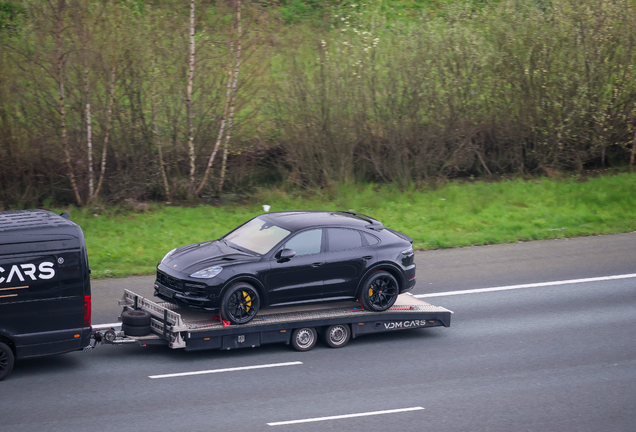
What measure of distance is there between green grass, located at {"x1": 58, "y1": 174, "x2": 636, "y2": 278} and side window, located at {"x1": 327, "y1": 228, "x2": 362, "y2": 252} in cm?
491

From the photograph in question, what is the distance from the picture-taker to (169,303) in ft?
35.7

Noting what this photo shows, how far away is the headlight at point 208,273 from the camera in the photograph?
32.9 ft

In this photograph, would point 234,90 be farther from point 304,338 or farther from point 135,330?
point 135,330

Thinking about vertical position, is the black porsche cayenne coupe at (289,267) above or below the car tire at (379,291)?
above

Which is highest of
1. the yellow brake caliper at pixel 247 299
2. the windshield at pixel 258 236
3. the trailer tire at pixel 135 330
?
the windshield at pixel 258 236

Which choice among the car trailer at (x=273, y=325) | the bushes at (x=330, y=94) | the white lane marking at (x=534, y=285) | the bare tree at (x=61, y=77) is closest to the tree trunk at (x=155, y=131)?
the bushes at (x=330, y=94)

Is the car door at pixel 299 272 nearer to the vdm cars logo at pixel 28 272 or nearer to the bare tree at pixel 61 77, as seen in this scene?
the vdm cars logo at pixel 28 272

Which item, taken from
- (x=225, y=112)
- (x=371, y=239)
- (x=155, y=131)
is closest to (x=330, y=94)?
(x=225, y=112)

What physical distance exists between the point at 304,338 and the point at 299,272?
100 cm

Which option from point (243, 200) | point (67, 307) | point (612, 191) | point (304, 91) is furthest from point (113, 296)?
point (612, 191)

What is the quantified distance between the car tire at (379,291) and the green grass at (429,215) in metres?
5.30

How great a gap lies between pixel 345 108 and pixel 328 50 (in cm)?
176

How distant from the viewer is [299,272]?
34.6ft

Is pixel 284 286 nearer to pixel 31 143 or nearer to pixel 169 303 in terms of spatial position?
pixel 169 303
